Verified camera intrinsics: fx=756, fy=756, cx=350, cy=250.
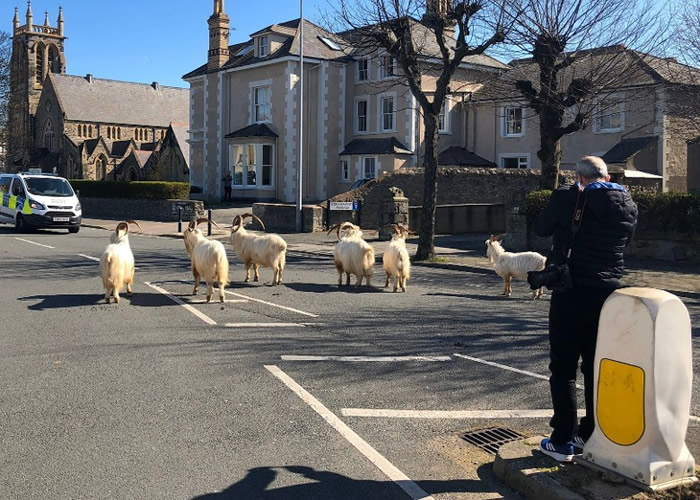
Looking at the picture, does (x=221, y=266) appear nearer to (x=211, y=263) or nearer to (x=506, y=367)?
(x=211, y=263)

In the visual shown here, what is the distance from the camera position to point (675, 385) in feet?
15.0

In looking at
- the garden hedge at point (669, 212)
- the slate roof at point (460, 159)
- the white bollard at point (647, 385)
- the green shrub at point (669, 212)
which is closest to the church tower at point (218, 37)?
the slate roof at point (460, 159)

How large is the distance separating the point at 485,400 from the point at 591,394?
1.76 m

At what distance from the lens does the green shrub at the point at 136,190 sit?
3600cm

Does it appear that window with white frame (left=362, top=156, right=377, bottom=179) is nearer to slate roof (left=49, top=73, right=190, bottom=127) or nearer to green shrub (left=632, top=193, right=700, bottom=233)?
green shrub (left=632, top=193, right=700, bottom=233)

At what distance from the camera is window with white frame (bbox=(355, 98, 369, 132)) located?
41.2m

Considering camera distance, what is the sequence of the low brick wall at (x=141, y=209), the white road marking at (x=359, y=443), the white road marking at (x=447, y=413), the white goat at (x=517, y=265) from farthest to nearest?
the low brick wall at (x=141, y=209) < the white goat at (x=517, y=265) < the white road marking at (x=447, y=413) < the white road marking at (x=359, y=443)

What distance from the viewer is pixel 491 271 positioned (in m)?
17.8

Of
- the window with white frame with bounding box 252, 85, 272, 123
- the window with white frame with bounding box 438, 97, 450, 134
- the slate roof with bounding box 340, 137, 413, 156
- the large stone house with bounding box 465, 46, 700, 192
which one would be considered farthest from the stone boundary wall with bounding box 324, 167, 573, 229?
the window with white frame with bounding box 252, 85, 272, 123

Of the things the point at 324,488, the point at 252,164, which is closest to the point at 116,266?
the point at 324,488

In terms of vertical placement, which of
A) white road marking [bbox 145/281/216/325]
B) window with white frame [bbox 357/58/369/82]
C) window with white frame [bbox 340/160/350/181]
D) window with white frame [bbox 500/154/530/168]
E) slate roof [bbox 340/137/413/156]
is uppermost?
window with white frame [bbox 357/58/369/82]

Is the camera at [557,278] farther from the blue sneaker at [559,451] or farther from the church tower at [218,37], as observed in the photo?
the church tower at [218,37]

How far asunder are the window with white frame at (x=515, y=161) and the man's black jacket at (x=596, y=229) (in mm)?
34389

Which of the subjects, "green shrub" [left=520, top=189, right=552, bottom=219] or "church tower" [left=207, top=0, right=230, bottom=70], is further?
"church tower" [left=207, top=0, right=230, bottom=70]
